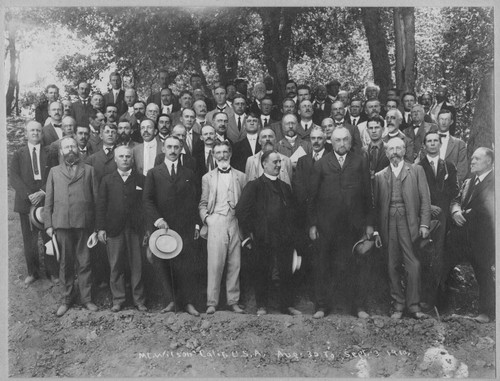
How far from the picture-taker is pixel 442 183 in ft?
20.6

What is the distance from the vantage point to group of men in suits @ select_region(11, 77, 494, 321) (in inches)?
236

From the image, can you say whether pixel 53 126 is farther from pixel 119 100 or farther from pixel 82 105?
pixel 119 100

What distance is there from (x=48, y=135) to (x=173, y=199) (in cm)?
157

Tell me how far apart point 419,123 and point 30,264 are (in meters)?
4.23

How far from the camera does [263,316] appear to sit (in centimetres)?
612

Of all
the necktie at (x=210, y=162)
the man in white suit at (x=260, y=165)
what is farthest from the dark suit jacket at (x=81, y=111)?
the man in white suit at (x=260, y=165)

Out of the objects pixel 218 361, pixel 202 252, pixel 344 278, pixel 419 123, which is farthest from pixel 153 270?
pixel 419 123

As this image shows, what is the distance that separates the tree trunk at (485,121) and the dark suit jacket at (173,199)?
2.82 metres

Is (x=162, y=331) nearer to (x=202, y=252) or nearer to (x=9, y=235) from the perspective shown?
(x=202, y=252)

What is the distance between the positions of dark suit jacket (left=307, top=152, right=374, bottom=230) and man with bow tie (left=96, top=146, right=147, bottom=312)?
67.0 inches

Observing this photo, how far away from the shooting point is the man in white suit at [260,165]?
20.2 ft

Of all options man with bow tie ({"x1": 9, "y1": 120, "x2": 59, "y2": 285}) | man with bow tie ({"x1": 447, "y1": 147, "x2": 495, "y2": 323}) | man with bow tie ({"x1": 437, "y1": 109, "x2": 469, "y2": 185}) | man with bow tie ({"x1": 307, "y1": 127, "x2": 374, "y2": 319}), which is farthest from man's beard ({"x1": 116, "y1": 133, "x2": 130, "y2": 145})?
man with bow tie ({"x1": 447, "y1": 147, "x2": 495, "y2": 323})

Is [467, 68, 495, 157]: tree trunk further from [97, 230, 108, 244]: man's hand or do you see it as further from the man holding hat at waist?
[97, 230, 108, 244]: man's hand

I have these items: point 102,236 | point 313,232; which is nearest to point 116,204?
point 102,236
